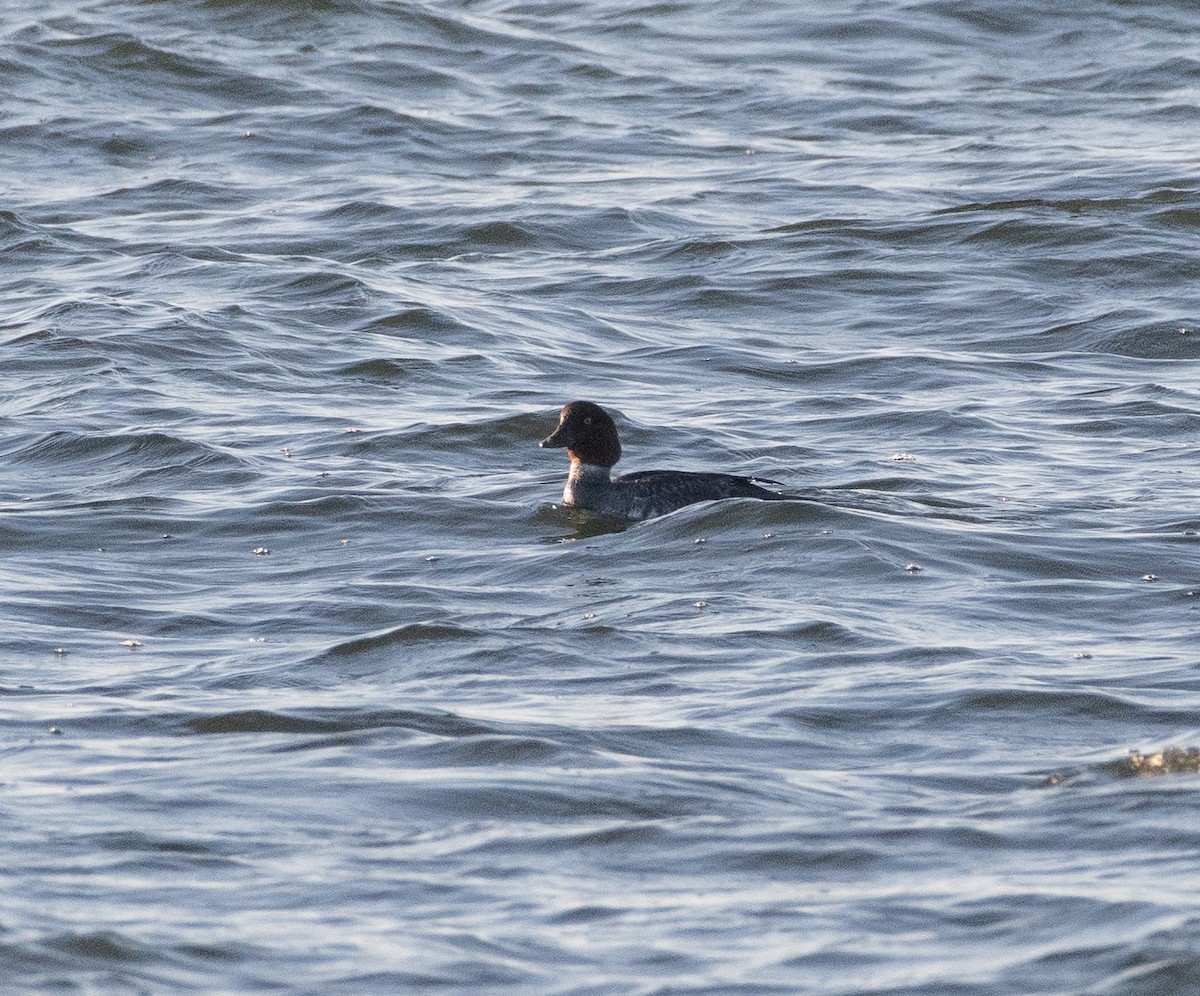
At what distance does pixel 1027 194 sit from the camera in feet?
60.2

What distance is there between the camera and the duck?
10.8 metres

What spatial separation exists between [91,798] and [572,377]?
25.4ft

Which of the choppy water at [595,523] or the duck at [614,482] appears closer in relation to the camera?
the choppy water at [595,523]

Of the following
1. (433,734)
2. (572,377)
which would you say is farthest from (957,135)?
(433,734)

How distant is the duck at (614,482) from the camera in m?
10.8

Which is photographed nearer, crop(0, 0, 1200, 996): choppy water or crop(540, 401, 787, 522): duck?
crop(0, 0, 1200, 996): choppy water

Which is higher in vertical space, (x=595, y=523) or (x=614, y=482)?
(x=614, y=482)

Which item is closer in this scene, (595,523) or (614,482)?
(595,523)

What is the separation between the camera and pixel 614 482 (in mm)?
11078

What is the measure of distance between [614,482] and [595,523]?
0.31m

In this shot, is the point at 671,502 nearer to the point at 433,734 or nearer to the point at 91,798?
the point at 433,734

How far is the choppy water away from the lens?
18.8 feet

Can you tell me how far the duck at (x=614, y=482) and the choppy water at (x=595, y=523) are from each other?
9.1 inches

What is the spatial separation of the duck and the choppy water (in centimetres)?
23
